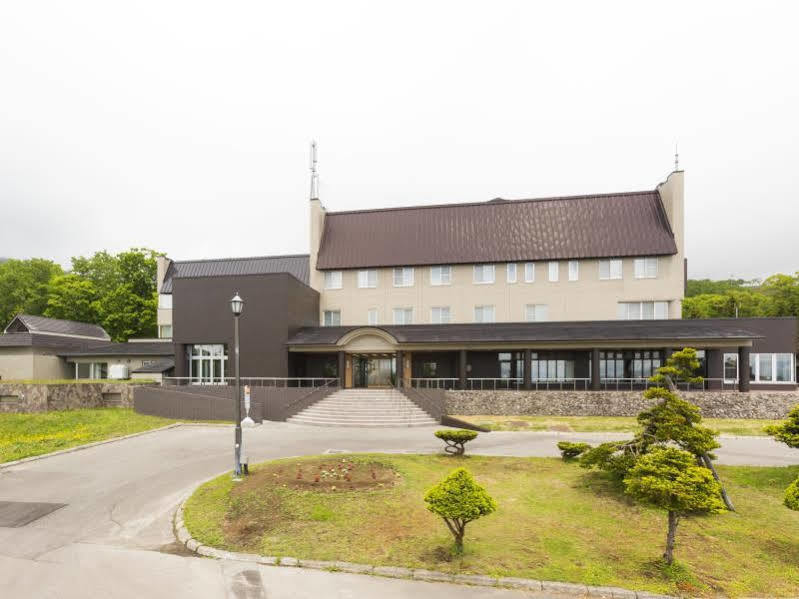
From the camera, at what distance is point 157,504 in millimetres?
A: 11359

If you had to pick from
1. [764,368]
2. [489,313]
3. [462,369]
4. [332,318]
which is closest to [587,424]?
[462,369]

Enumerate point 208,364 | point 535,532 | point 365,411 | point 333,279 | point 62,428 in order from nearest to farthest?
1. point 535,532
2. point 62,428
3. point 365,411
4. point 208,364
5. point 333,279

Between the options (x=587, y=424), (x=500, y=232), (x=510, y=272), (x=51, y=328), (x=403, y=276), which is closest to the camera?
(x=587, y=424)

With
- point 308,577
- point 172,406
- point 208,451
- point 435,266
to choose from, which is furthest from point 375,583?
point 435,266

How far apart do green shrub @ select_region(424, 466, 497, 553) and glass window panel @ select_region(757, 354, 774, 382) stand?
33.5m

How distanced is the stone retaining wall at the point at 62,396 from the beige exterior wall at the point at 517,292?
16.0 meters

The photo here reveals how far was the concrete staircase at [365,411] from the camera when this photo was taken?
23.9 meters

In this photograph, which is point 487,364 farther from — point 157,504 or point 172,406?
point 157,504

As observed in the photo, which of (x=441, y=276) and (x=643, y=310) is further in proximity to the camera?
(x=441, y=276)

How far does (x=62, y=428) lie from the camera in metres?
24.2

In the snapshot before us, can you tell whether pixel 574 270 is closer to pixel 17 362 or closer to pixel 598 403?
pixel 598 403

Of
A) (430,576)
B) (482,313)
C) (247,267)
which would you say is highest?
(247,267)

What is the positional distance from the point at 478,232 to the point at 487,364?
11.2 m

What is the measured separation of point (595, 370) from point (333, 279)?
2147 cm
